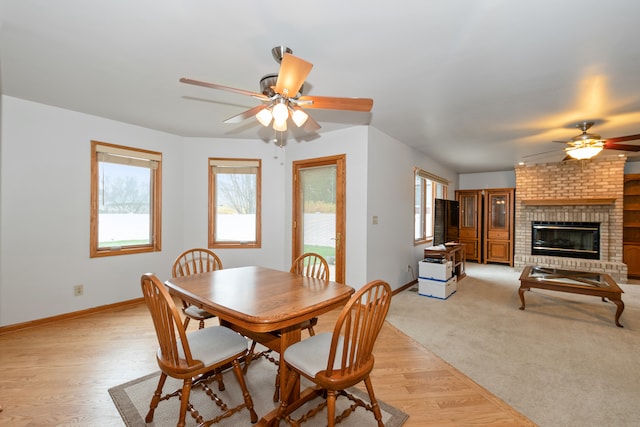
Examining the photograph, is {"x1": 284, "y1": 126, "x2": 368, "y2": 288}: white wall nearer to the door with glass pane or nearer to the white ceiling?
the door with glass pane

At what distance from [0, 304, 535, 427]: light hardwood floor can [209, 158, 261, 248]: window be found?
1718mm

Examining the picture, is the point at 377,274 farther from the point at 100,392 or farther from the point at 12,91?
the point at 12,91

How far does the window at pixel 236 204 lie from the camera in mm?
4516

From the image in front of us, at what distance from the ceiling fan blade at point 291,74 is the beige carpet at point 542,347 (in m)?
2.49

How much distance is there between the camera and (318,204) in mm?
4266

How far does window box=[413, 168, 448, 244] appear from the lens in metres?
5.46

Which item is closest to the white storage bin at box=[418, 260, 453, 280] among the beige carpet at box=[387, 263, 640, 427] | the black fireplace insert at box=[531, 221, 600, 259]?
the beige carpet at box=[387, 263, 640, 427]

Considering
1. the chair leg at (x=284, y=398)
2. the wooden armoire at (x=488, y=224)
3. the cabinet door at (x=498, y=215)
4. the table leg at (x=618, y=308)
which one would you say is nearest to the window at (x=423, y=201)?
the wooden armoire at (x=488, y=224)

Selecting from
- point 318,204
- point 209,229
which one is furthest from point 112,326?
point 318,204

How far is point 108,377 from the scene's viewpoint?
7.28 ft

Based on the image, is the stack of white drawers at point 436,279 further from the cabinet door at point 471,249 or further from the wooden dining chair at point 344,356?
the cabinet door at point 471,249

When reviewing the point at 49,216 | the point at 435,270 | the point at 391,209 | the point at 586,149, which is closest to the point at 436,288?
the point at 435,270

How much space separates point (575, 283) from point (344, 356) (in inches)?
142

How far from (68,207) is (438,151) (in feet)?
18.0
